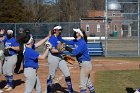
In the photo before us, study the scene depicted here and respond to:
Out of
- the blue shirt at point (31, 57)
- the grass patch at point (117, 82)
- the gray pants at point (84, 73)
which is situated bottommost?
the grass patch at point (117, 82)

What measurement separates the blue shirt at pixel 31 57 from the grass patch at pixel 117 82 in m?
3.56

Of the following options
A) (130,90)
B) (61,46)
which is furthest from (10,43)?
(130,90)

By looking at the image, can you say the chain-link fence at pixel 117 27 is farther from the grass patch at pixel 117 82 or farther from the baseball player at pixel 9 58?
the baseball player at pixel 9 58

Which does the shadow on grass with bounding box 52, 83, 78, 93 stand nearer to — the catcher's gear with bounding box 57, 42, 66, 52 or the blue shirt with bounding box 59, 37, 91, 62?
the catcher's gear with bounding box 57, 42, 66, 52

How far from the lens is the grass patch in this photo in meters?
12.8

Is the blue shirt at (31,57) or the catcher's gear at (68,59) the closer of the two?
the blue shirt at (31,57)

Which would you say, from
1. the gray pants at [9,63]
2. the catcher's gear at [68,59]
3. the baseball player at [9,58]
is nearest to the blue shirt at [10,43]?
the baseball player at [9,58]

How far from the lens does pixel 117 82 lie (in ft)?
47.3

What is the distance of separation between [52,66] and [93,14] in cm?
6395

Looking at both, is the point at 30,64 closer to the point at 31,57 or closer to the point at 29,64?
the point at 29,64

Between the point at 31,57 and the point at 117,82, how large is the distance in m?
5.79

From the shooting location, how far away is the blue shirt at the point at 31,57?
30.6ft

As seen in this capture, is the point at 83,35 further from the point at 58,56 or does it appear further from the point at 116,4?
the point at 116,4

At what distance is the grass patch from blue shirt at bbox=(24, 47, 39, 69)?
140 inches
